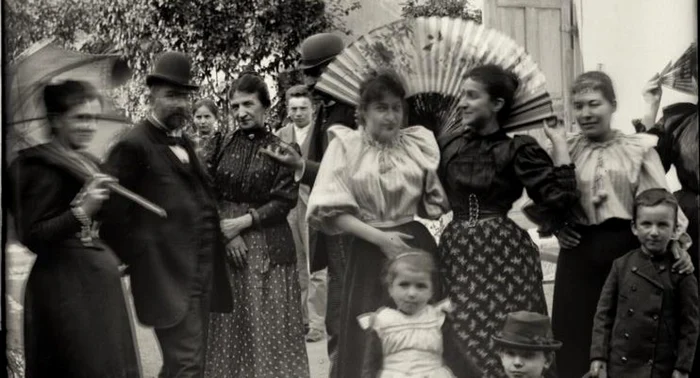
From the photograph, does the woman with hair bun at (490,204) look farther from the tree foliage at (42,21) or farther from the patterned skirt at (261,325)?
the tree foliage at (42,21)

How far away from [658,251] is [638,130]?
21.1 inches

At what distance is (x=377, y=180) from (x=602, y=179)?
3.25ft

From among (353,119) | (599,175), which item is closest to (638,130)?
(599,175)

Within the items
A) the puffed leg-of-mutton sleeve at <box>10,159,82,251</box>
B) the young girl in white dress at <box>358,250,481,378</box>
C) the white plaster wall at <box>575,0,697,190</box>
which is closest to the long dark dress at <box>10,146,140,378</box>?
the puffed leg-of-mutton sleeve at <box>10,159,82,251</box>

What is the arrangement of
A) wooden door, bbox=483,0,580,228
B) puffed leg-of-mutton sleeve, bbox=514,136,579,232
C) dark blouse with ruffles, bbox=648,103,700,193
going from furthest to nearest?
dark blouse with ruffles, bbox=648,103,700,193 → wooden door, bbox=483,0,580,228 → puffed leg-of-mutton sleeve, bbox=514,136,579,232

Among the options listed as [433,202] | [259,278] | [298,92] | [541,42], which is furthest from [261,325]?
[541,42]

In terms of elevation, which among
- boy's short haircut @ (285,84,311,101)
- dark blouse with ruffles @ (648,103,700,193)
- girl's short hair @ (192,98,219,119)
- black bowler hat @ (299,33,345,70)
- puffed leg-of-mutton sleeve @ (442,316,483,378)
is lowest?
puffed leg-of-mutton sleeve @ (442,316,483,378)

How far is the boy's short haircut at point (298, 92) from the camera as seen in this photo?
21.9 ft

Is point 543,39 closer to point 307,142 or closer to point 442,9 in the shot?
point 442,9

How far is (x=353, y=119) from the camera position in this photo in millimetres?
6621

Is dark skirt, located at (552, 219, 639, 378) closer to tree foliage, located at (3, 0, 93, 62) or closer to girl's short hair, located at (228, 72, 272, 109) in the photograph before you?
girl's short hair, located at (228, 72, 272, 109)

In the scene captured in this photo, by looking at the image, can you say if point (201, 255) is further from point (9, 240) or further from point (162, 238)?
point (9, 240)

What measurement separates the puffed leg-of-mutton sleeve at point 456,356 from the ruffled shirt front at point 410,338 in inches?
1.0

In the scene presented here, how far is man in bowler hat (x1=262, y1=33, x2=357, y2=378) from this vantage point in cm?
664
